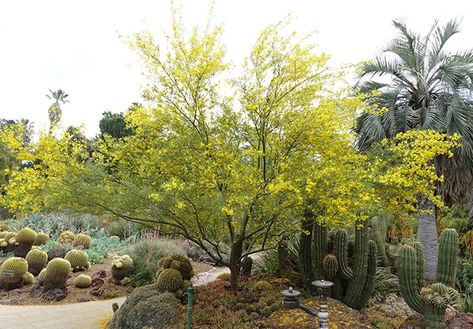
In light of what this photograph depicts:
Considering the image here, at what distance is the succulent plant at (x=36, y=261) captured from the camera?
7699mm

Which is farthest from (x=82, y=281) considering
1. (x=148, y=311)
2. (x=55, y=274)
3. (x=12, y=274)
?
(x=148, y=311)

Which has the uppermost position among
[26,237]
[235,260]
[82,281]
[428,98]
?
[428,98]

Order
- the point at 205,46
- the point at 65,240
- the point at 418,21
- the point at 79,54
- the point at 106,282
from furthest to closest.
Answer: the point at 65,240 < the point at 418,21 < the point at 106,282 < the point at 79,54 < the point at 205,46

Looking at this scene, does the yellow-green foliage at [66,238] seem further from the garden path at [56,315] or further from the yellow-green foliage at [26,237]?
the garden path at [56,315]

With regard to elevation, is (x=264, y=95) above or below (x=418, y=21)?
below

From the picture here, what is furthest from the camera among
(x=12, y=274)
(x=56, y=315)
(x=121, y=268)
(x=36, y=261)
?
(x=36, y=261)

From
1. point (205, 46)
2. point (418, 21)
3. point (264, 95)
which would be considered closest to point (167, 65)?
point (205, 46)

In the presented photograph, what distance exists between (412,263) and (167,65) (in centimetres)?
409

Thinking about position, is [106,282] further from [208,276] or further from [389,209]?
[389,209]

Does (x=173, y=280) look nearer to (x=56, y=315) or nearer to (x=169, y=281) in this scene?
(x=169, y=281)

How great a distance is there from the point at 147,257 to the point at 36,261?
236cm

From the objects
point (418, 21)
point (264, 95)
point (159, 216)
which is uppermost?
point (418, 21)

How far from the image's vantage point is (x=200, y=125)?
15.3ft

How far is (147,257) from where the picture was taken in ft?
26.6
